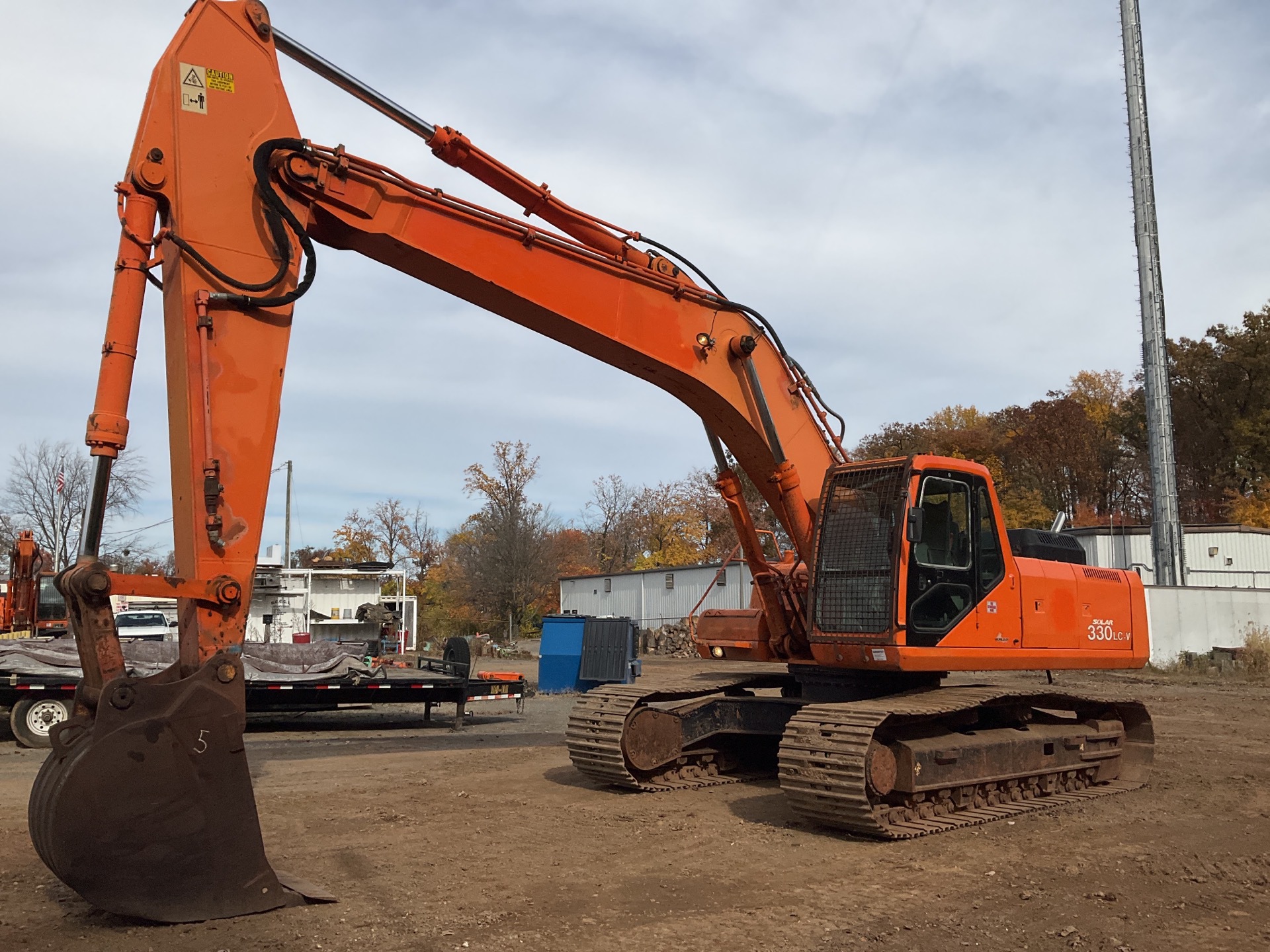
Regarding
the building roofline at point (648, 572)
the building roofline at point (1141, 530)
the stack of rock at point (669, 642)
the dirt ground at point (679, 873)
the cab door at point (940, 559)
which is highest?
the building roofline at point (1141, 530)

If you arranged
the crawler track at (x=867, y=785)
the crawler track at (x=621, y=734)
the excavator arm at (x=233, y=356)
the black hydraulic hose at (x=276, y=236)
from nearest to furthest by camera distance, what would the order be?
Result: the excavator arm at (x=233, y=356), the black hydraulic hose at (x=276, y=236), the crawler track at (x=867, y=785), the crawler track at (x=621, y=734)

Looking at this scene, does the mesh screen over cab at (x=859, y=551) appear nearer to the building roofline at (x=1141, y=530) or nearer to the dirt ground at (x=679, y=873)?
the dirt ground at (x=679, y=873)

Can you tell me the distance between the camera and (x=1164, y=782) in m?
10.2

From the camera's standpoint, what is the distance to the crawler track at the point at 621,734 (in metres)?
9.08

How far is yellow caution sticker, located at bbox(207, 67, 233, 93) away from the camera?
6410 mm

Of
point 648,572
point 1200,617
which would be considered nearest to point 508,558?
point 648,572

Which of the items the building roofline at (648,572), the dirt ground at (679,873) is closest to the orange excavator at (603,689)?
the dirt ground at (679,873)

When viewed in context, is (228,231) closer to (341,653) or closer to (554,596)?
(341,653)

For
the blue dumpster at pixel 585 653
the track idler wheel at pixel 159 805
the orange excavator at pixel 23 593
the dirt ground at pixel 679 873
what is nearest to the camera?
the track idler wheel at pixel 159 805

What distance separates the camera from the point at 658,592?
41844 mm

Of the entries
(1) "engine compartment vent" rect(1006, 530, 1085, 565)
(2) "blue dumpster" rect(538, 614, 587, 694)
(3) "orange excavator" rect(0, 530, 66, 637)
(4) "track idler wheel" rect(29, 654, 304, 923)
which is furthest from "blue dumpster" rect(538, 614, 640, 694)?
(4) "track idler wheel" rect(29, 654, 304, 923)

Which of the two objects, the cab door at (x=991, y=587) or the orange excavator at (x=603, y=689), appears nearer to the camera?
the orange excavator at (x=603, y=689)

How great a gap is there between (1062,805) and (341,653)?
962 cm

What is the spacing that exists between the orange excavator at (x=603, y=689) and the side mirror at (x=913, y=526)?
0.01m
